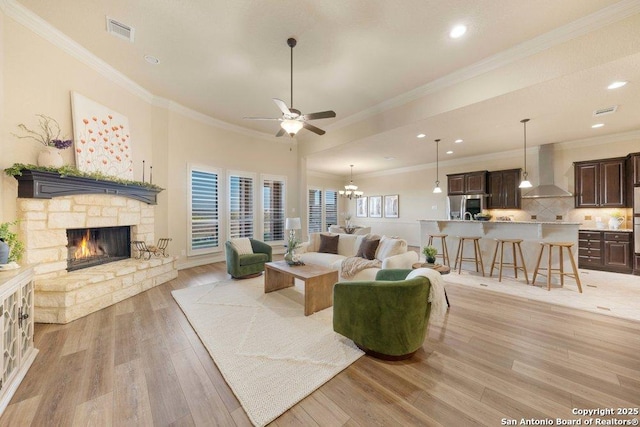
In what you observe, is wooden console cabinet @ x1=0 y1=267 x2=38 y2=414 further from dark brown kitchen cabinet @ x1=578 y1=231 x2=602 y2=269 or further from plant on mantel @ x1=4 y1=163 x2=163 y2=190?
dark brown kitchen cabinet @ x1=578 y1=231 x2=602 y2=269

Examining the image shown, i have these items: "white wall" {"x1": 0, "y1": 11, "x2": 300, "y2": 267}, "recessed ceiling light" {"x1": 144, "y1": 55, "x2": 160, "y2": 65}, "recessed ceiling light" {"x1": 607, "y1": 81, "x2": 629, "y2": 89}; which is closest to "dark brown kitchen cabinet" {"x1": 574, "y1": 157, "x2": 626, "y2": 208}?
"recessed ceiling light" {"x1": 607, "y1": 81, "x2": 629, "y2": 89}

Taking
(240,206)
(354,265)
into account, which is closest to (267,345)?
(354,265)

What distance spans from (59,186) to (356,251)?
15.4 ft

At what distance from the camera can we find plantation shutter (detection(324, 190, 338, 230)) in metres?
11.0

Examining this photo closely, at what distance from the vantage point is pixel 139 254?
446 cm

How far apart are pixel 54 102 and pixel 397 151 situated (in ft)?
22.7

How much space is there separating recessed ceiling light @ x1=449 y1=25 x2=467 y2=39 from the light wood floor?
354 cm

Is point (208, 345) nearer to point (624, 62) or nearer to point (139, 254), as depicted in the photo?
point (139, 254)

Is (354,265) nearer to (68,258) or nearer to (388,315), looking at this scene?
(388,315)

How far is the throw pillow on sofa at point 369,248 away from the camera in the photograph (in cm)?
443

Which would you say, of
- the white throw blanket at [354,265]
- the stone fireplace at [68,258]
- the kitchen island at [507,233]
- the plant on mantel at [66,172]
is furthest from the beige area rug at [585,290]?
the plant on mantel at [66,172]

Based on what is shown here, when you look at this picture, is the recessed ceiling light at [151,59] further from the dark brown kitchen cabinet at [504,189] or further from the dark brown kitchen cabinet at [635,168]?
the dark brown kitchen cabinet at [635,168]

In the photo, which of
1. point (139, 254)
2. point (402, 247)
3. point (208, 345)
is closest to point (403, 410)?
point (208, 345)

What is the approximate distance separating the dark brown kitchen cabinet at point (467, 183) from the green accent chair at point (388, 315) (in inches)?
260
